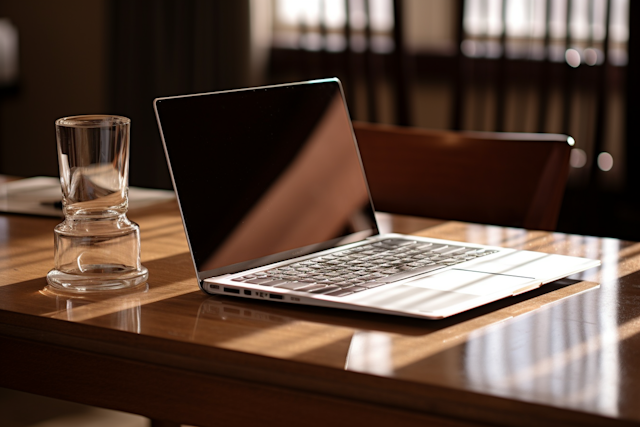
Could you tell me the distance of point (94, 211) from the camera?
0.98 meters

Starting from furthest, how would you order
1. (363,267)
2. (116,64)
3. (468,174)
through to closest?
A: (116,64) → (468,174) → (363,267)

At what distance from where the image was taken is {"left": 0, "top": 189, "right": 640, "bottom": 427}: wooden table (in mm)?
667

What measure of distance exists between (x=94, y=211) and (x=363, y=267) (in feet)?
1.06

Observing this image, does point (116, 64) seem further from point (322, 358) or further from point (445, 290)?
point (322, 358)

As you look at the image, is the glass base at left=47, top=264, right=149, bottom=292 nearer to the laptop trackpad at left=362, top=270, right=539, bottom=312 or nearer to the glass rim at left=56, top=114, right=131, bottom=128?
the glass rim at left=56, top=114, right=131, bottom=128

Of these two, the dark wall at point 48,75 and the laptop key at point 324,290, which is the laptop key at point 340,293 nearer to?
the laptop key at point 324,290

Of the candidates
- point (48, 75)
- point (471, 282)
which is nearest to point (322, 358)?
point (471, 282)

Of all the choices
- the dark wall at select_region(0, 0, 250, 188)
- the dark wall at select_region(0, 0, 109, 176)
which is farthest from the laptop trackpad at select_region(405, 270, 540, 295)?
the dark wall at select_region(0, 0, 109, 176)

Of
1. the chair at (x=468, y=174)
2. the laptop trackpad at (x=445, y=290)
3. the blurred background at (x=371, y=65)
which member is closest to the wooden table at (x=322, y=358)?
the laptop trackpad at (x=445, y=290)

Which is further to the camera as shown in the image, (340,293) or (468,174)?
(468,174)

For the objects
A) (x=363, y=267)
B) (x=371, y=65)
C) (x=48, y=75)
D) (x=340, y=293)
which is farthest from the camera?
(x=48, y=75)

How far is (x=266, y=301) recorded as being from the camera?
0.90 metres

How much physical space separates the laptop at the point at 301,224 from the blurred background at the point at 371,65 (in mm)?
2095

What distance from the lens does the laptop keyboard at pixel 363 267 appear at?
91cm
